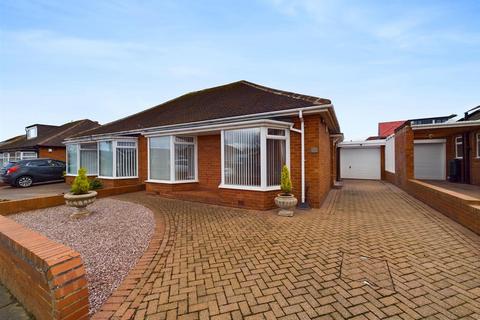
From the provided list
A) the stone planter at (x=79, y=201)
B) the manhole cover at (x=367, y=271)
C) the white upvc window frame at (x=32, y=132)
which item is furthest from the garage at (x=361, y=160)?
the white upvc window frame at (x=32, y=132)

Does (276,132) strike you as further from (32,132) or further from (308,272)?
(32,132)

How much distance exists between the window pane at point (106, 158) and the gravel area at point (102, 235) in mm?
4287

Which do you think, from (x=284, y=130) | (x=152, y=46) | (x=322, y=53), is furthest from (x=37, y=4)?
(x=322, y=53)

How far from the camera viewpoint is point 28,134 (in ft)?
77.6

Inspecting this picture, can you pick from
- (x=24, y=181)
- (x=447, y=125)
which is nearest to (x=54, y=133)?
(x=24, y=181)

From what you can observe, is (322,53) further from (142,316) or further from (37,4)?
(142,316)

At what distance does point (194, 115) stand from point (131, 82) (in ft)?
23.4

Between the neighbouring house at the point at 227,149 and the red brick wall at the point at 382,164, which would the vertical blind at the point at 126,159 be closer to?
the neighbouring house at the point at 227,149

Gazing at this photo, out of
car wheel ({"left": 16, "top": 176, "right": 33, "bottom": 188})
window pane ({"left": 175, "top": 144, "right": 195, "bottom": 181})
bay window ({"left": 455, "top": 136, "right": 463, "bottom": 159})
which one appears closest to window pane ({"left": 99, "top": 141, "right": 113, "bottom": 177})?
window pane ({"left": 175, "top": 144, "right": 195, "bottom": 181})

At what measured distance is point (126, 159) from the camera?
11320mm

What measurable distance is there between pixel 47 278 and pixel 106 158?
441 inches

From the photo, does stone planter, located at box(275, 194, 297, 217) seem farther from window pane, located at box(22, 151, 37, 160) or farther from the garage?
window pane, located at box(22, 151, 37, 160)

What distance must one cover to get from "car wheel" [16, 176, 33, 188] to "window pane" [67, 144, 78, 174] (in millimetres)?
1892

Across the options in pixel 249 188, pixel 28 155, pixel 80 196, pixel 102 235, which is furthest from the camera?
pixel 28 155
